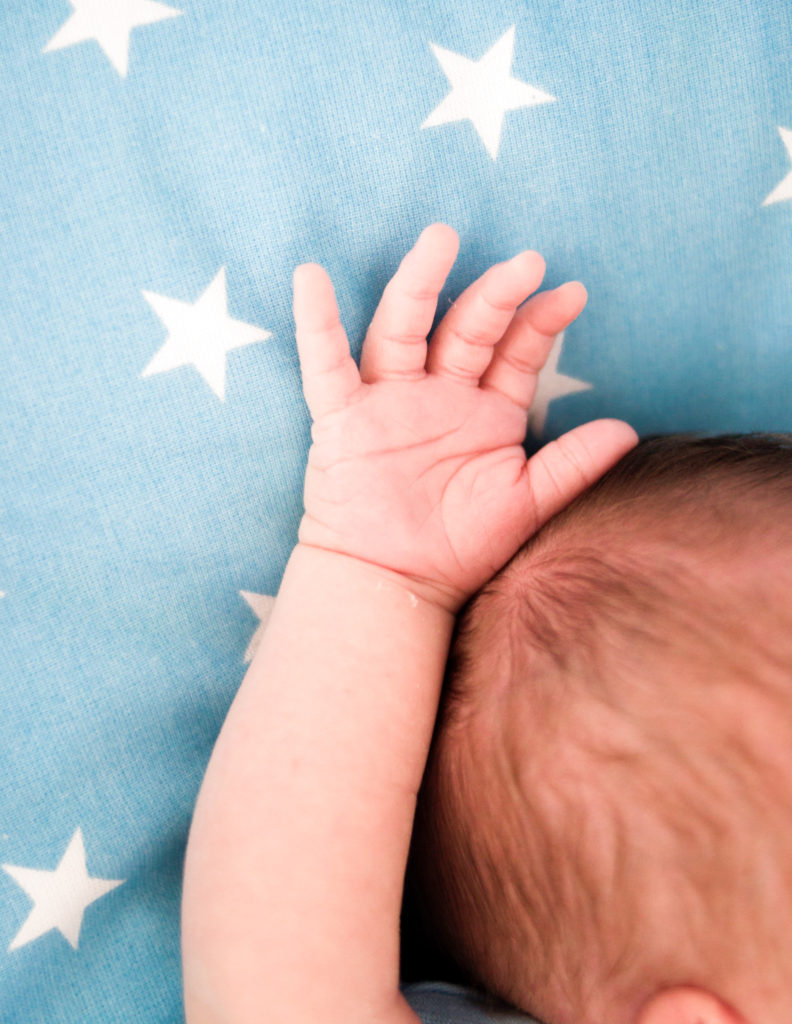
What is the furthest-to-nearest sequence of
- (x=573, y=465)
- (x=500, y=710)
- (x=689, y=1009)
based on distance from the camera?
(x=573, y=465) < (x=500, y=710) < (x=689, y=1009)

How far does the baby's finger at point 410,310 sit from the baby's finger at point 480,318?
0.08ft

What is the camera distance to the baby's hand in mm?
638

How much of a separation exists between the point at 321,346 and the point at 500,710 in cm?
32

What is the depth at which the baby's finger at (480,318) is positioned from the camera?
636 millimetres

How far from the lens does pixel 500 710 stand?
1.94 feet

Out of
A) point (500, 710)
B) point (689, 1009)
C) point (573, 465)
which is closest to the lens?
point (689, 1009)

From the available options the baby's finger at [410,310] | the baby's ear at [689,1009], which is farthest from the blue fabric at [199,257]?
the baby's ear at [689,1009]

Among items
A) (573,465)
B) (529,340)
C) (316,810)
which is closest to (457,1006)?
(316,810)

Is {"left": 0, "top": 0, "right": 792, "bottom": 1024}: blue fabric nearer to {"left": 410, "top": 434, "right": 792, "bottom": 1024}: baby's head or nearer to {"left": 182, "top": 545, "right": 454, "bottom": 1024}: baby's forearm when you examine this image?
{"left": 182, "top": 545, "right": 454, "bottom": 1024}: baby's forearm

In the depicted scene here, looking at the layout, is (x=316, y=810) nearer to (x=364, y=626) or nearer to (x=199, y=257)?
(x=364, y=626)

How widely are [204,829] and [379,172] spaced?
1.84ft

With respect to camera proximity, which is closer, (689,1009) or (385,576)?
(689,1009)

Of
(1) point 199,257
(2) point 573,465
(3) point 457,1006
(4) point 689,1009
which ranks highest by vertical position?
(1) point 199,257

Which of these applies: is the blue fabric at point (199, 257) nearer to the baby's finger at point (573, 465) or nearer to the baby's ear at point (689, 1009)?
the baby's finger at point (573, 465)
